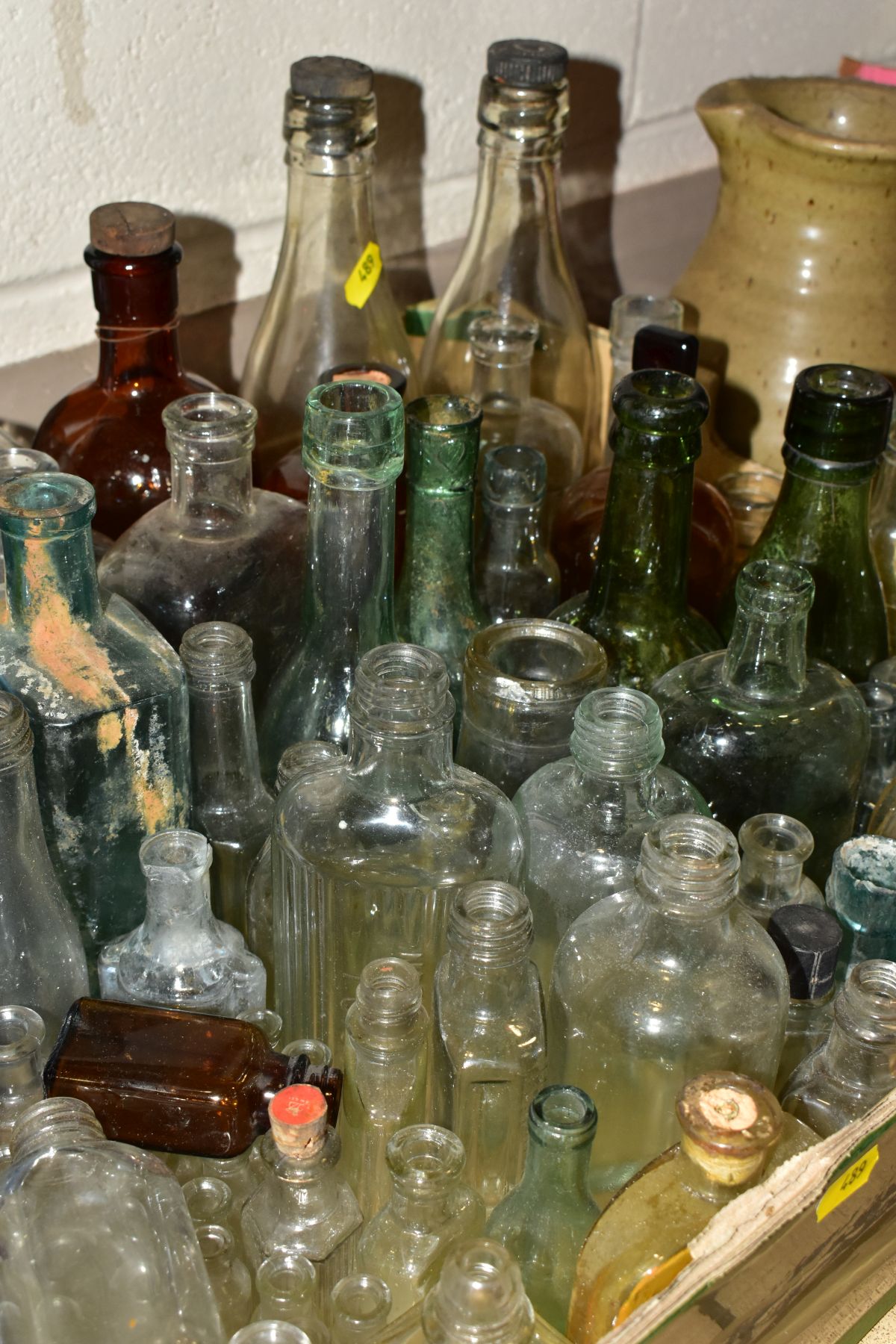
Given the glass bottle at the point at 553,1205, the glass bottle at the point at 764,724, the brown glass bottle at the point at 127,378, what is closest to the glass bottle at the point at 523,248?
the brown glass bottle at the point at 127,378

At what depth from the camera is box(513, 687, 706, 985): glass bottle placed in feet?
1.93

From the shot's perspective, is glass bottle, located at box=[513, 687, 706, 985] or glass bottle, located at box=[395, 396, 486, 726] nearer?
glass bottle, located at box=[513, 687, 706, 985]

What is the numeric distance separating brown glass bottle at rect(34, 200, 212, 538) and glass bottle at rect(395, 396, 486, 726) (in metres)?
0.17

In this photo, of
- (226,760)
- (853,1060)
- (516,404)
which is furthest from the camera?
(516,404)

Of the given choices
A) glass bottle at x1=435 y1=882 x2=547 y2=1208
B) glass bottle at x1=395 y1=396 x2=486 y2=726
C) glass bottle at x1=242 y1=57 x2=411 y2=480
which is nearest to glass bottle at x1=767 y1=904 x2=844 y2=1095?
glass bottle at x1=435 y1=882 x2=547 y2=1208

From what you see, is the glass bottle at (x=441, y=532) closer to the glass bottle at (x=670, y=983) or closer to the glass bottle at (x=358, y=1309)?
the glass bottle at (x=670, y=983)

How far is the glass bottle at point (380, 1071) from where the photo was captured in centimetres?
52

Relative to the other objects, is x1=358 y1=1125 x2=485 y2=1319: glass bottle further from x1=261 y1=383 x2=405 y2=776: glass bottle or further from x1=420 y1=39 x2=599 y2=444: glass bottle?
x1=420 y1=39 x2=599 y2=444: glass bottle

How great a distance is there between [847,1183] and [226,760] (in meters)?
0.33

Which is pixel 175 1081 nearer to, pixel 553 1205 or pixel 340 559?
pixel 553 1205

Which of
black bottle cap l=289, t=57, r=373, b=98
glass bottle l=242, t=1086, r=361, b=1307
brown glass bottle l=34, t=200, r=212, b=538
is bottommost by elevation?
glass bottle l=242, t=1086, r=361, b=1307

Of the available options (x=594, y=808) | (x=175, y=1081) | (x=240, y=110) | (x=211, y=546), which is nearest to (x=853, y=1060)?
(x=594, y=808)

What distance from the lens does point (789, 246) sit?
975mm

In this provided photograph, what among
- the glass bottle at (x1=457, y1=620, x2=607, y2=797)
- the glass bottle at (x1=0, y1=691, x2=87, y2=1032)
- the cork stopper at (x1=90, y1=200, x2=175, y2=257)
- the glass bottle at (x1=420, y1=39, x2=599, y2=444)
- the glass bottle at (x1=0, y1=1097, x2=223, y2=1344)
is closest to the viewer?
the glass bottle at (x1=0, y1=1097, x2=223, y2=1344)
